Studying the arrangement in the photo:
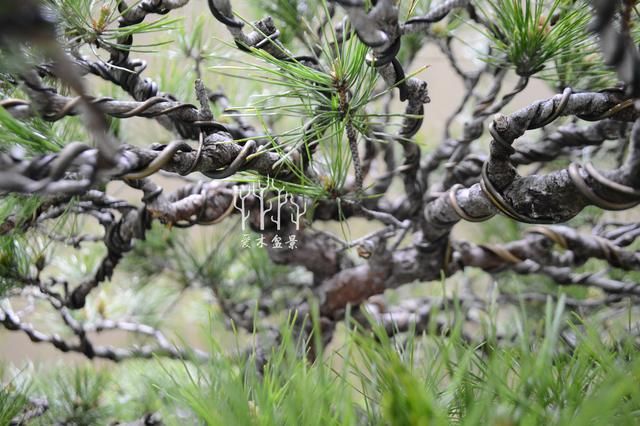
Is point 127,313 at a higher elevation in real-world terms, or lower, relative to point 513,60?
lower

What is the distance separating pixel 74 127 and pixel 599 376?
0.56 m

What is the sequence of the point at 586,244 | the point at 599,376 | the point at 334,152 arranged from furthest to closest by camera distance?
the point at 586,244
the point at 334,152
the point at 599,376

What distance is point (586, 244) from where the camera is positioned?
0.61 meters

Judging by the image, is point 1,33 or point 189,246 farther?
point 189,246

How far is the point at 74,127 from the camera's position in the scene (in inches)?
22.6

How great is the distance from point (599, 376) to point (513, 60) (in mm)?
303

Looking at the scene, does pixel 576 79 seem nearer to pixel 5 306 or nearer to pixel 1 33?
pixel 1 33

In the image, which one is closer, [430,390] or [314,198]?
[430,390]

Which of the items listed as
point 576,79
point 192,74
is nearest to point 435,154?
point 576,79

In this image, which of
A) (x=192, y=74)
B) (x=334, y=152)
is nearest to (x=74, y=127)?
(x=192, y=74)

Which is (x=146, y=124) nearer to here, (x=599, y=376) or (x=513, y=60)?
(x=513, y=60)

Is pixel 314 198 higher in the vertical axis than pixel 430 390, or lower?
higher

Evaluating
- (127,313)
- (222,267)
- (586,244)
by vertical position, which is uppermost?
(586,244)

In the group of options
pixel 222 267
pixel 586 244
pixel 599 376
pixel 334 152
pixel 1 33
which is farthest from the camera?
pixel 222 267
